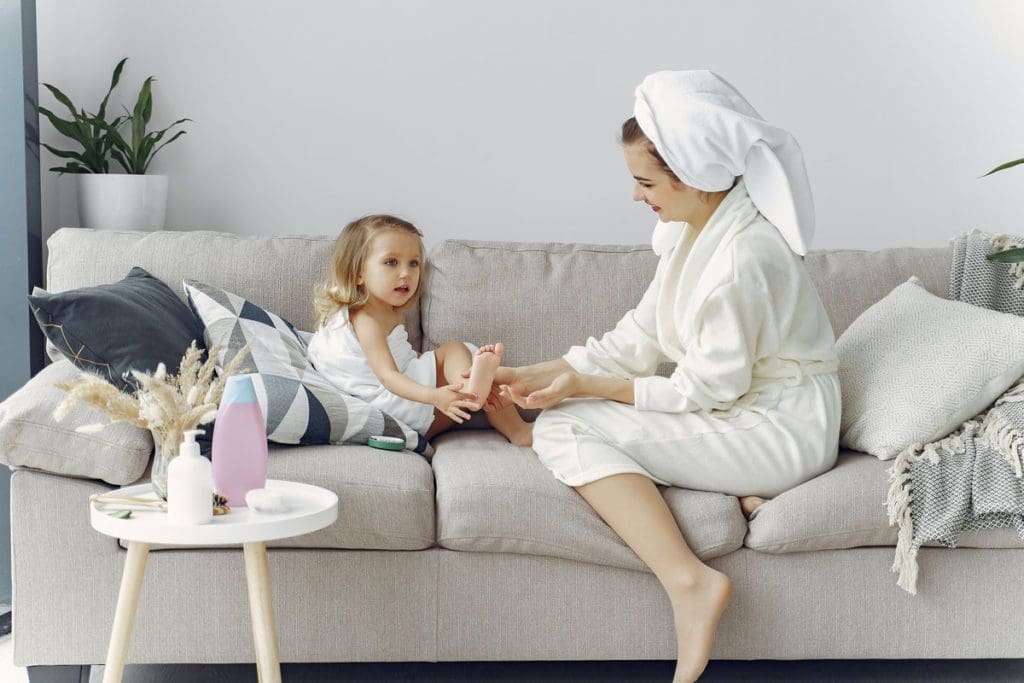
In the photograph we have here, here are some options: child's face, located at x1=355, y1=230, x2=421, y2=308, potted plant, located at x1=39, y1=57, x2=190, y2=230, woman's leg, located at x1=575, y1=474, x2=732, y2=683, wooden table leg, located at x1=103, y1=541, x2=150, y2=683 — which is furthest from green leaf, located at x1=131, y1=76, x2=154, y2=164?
woman's leg, located at x1=575, y1=474, x2=732, y2=683

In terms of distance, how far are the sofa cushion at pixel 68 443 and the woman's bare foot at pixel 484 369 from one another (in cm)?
59

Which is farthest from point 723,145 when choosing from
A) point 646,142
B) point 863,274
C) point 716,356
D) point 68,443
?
point 68,443

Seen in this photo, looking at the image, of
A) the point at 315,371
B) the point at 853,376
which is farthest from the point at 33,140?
the point at 853,376

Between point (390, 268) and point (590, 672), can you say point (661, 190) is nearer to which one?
point (390, 268)

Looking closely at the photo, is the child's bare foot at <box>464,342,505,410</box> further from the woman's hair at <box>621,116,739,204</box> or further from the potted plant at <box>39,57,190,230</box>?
the potted plant at <box>39,57,190,230</box>

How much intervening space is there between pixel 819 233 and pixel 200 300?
1.75m

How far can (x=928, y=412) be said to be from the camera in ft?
6.64

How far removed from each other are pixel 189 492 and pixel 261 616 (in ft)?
0.79

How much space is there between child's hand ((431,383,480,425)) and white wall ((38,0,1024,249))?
0.93 meters

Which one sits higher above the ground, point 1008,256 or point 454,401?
point 1008,256

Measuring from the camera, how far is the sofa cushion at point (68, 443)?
1803 mm

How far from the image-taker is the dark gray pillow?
6.31 ft

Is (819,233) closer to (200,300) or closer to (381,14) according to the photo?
(381,14)

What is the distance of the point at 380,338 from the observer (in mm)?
2299
